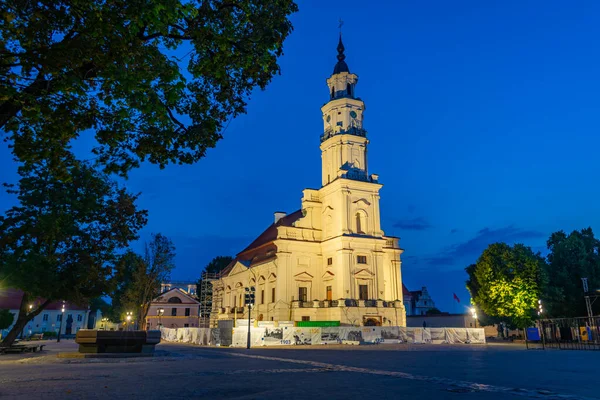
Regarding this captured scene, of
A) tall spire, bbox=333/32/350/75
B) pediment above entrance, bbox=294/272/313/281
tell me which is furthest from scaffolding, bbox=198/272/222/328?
tall spire, bbox=333/32/350/75

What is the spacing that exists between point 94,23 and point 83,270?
23600 millimetres

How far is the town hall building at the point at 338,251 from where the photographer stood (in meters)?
53.2

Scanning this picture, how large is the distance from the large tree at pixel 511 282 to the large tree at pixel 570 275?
1643 millimetres

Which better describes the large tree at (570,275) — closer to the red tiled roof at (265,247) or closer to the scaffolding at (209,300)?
the red tiled roof at (265,247)

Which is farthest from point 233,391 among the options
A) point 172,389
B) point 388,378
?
point 388,378

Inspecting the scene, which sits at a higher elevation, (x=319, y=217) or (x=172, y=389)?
(x=319, y=217)

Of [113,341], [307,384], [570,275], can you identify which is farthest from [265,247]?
[307,384]

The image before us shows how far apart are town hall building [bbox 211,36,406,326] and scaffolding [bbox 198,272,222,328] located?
10.0 meters

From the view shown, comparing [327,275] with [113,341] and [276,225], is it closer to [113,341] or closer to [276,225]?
[276,225]

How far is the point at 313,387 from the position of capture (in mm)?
11148

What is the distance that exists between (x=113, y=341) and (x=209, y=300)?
2189 inches

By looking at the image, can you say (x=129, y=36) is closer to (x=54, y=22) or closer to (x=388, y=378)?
(x=54, y=22)

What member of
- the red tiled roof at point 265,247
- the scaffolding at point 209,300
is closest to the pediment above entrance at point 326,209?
the red tiled roof at point 265,247

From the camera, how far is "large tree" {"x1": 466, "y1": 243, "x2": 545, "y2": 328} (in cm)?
4416
